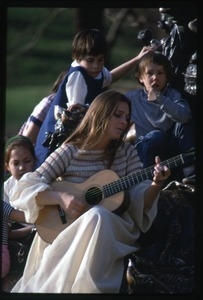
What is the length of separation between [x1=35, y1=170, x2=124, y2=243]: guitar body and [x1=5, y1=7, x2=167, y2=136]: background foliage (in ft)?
1.45

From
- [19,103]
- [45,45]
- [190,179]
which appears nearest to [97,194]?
[190,179]

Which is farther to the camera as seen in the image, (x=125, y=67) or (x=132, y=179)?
(x=125, y=67)

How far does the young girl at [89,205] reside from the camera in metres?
5.47

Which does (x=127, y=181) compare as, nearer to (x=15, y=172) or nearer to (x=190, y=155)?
(x=190, y=155)

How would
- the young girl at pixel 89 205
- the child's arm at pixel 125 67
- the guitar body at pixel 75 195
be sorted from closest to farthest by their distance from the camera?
the young girl at pixel 89 205 < the guitar body at pixel 75 195 < the child's arm at pixel 125 67

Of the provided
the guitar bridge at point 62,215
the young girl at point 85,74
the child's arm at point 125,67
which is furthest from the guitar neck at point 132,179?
the child's arm at point 125,67

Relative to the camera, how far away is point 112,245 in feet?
18.0

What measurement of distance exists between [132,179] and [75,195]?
0.30 m

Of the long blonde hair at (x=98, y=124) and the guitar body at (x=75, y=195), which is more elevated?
the long blonde hair at (x=98, y=124)

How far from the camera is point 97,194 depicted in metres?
5.59

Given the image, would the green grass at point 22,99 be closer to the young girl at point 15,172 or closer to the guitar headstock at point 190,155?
the young girl at point 15,172

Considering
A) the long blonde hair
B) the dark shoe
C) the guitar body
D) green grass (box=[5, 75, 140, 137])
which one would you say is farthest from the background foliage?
the dark shoe

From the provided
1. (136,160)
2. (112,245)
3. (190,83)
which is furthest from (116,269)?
(190,83)

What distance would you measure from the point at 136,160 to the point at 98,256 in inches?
21.0
